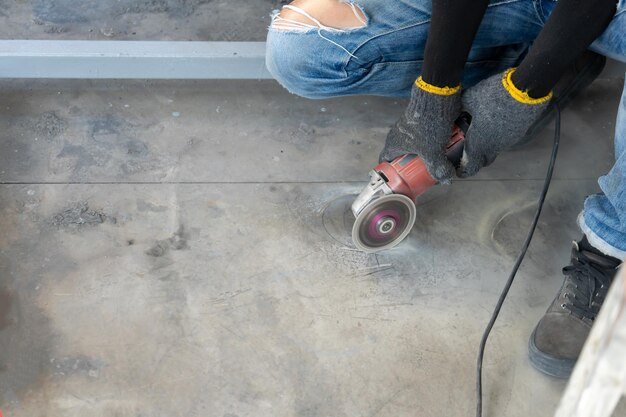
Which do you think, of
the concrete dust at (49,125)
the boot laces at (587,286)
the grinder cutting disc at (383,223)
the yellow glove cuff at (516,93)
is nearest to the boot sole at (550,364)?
the boot laces at (587,286)

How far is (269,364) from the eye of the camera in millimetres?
1306

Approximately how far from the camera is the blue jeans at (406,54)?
1241 millimetres

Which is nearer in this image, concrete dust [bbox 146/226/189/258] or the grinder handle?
the grinder handle

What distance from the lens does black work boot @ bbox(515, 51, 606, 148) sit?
150 centimetres

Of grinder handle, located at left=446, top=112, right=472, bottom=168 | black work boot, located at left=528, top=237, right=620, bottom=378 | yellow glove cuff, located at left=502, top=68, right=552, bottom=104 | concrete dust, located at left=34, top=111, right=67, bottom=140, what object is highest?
yellow glove cuff, located at left=502, top=68, right=552, bottom=104

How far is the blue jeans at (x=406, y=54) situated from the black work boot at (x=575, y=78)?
12 centimetres

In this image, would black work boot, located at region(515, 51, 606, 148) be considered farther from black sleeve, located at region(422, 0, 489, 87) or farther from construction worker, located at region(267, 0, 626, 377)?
black sleeve, located at region(422, 0, 489, 87)

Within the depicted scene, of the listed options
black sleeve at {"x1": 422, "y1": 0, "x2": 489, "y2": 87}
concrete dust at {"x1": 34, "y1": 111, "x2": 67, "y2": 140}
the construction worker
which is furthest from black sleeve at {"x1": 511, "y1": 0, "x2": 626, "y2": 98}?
concrete dust at {"x1": 34, "y1": 111, "x2": 67, "y2": 140}

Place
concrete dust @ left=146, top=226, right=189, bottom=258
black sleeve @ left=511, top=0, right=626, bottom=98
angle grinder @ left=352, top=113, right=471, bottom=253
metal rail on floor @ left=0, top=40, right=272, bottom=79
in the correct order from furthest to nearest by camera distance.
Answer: metal rail on floor @ left=0, top=40, right=272, bottom=79 → concrete dust @ left=146, top=226, right=189, bottom=258 → angle grinder @ left=352, top=113, right=471, bottom=253 → black sleeve @ left=511, top=0, right=626, bottom=98

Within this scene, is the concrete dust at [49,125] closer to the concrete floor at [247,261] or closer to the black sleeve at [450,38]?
the concrete floor at [247,261]

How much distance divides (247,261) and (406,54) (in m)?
0.55

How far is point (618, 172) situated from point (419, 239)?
0.47 metres

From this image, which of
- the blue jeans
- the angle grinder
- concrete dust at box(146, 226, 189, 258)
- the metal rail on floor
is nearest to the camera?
the blue jeans

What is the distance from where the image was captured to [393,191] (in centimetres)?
137
